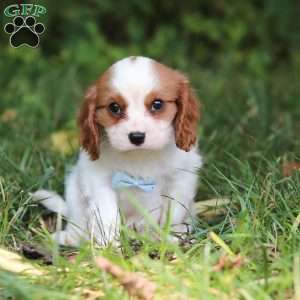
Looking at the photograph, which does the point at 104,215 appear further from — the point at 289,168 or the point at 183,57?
the point at 183,57

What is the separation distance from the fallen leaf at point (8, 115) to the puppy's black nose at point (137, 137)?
2.45 m

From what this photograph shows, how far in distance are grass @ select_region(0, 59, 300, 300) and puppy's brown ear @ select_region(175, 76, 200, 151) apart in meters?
0.28

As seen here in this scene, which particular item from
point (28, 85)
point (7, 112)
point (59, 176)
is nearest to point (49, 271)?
point (59, 176)

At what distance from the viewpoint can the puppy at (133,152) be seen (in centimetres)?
400

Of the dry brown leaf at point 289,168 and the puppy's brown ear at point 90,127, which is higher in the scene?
the puppy's brown ear at point 90,127

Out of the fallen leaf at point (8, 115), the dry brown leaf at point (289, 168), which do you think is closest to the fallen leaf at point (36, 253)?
the dry brown leaf at point (289, 168)

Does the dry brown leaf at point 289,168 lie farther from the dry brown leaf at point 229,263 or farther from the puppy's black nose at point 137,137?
the dry brown leaf at point 229,263

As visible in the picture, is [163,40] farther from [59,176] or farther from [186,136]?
[186,136]

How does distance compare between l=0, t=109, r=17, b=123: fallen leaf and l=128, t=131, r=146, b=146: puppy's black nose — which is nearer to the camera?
l=128, t=131, r=146, b=146: puppy's black nose

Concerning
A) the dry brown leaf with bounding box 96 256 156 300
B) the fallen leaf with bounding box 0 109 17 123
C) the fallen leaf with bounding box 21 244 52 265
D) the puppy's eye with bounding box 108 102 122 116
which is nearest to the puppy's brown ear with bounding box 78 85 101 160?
the puppy's eye with bounding box 108 102 122 116

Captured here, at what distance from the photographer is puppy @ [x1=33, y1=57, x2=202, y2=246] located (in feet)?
13.1

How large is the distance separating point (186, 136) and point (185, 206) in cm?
41

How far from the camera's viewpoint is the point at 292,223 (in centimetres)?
379

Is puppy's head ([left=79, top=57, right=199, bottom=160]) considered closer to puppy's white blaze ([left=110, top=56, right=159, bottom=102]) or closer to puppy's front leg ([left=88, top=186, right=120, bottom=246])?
puppy's white blaze ([left=110, top=56, right=159, bottom=102])
